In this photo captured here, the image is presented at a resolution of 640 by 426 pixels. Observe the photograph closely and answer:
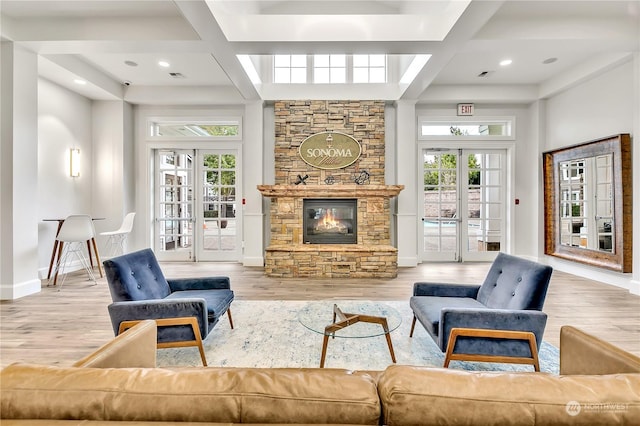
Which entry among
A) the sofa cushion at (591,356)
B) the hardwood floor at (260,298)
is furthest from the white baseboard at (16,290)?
the sofa cushion at (591,356)

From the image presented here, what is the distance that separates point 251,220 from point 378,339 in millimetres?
3686

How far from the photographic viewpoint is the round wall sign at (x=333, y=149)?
5781 millimetres

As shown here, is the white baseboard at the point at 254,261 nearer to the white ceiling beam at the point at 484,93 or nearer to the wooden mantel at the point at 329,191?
the wooden mantel at the point at 329,191

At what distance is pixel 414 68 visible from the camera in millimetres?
4668

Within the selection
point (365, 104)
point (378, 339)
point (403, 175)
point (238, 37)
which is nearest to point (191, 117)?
point (238, 37)

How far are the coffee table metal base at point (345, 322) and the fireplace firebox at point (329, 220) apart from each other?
3.26m

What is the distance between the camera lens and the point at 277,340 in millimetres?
2678

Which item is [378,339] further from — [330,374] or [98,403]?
[98,403]

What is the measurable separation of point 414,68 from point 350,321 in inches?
158

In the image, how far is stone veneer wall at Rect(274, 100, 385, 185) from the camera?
228 inches

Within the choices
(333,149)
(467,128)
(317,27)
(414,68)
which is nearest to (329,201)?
(333,149)

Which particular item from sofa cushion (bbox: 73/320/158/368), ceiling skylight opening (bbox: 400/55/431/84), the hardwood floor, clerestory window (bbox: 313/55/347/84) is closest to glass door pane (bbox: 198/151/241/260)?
the hardwood floor

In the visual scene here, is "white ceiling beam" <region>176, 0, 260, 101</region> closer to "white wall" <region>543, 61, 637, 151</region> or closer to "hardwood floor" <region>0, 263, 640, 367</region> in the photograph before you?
"hardwood floor" <region>0, 263, 640, 367</region>

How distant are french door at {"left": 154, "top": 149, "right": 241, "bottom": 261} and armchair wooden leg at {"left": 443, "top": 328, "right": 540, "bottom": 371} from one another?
4.89 m
